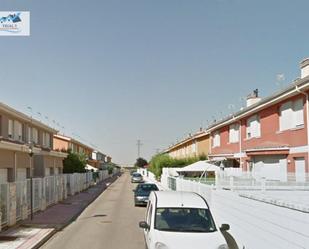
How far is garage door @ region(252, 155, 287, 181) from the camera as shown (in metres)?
23.9

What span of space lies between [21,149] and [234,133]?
16843 mm

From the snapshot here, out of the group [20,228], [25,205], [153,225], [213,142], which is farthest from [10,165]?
[213,142]

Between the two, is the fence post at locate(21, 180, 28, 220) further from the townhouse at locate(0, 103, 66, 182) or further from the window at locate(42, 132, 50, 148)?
the window at locate(42, 132, 50, 148)

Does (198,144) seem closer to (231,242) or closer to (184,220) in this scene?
(231,242)

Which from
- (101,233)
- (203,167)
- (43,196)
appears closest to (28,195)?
(43,196)

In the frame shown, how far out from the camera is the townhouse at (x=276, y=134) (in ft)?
69.2

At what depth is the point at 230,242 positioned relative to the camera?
1245 cm

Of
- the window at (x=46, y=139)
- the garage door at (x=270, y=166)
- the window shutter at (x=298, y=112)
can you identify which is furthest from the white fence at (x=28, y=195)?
the window shutter at (x=298, y=112)

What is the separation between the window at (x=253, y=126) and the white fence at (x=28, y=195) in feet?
43.8

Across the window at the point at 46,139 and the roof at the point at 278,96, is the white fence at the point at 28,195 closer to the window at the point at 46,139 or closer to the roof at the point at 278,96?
the window at the point at 46,139

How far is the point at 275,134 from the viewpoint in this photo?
25.0 metres

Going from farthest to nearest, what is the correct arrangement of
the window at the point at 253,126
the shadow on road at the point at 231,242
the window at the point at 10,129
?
the window at the point at 10,129 < the window at the point at 253,126 < the shadow on road at the point at 231,242

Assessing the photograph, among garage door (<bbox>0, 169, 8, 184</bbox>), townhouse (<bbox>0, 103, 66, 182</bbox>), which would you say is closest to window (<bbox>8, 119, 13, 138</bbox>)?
townhouse (<bbox>0, 103, 66, 182</bbox>)

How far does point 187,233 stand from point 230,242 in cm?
339
